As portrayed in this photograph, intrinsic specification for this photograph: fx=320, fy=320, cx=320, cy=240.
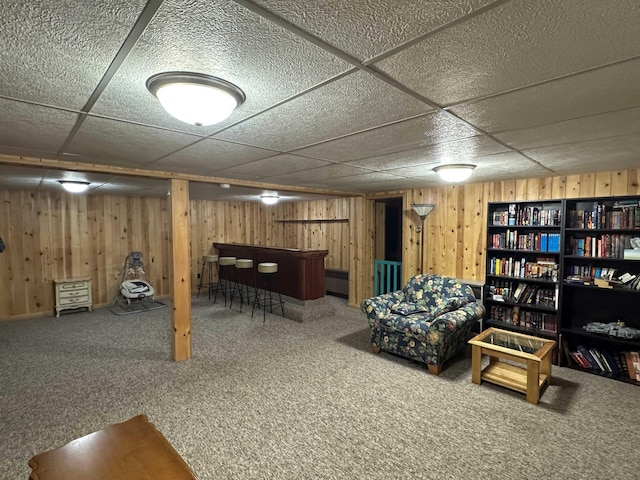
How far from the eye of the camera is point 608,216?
3443mm

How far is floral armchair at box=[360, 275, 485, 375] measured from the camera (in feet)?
11.1

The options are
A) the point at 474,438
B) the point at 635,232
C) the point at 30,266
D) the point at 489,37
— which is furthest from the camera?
the point at 30,266

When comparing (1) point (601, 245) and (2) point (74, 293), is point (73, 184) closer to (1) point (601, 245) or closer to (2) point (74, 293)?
(2) point (74, 293)

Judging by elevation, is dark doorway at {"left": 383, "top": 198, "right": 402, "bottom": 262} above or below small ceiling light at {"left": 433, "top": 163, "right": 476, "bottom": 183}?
below

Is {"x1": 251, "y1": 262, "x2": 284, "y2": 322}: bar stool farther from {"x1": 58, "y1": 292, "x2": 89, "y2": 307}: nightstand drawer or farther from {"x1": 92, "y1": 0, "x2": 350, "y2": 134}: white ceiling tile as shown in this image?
{"x1": 92, "y1": 0, "x2": 350, "y2": 134}: white ceiling tile

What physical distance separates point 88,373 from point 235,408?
1.83m

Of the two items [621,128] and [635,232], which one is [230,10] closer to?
[621,128]

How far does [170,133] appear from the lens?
2119mm

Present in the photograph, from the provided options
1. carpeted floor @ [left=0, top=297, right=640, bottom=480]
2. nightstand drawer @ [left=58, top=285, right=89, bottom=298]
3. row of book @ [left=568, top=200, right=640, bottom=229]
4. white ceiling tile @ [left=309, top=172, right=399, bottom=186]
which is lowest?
carpeted floor @ [left=0, top=297, right=640, bottom=480]

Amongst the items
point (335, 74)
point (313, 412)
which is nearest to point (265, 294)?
point (313, 412)

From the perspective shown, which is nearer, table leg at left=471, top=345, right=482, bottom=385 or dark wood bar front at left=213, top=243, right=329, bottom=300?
table leg at left=471, top=345, right=482, bottom=385

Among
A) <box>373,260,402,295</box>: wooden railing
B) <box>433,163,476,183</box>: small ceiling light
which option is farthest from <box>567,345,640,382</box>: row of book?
<box>373,260,402,295</box>: wooden railing

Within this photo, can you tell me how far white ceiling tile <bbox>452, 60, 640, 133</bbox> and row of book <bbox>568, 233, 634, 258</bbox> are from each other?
2.48 m

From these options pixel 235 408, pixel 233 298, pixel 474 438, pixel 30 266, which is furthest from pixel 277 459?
pixel 30 266
